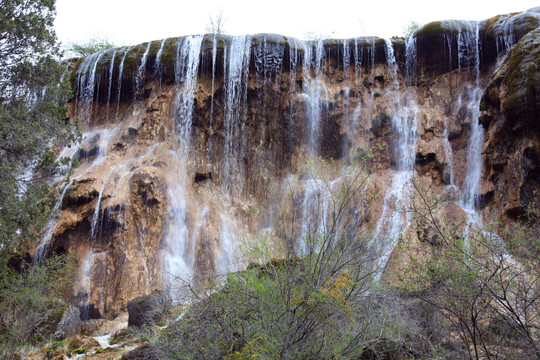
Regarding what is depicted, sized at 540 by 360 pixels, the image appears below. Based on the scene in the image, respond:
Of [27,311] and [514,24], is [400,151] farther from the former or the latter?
[27,311]

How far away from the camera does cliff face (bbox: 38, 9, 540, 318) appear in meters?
16.4

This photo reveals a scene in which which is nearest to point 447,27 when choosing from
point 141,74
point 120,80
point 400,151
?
point 400,151

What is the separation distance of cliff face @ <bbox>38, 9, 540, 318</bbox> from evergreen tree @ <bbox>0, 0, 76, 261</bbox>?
12.9 feet

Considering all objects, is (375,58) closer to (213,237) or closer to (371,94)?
(371,94)

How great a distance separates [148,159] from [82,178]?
304 cm

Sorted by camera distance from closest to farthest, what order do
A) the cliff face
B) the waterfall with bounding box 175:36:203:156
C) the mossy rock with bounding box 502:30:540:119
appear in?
the mossy rock with bounding box 502:30:540:119
the cliff face
the waterfall with bounding box 175:36:203:156

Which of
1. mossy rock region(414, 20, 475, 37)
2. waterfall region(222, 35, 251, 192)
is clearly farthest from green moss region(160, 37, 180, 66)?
mossy rock region(414, 20, 475, 37)

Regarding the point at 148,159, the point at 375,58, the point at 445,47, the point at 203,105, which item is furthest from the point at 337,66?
the point at 148,159

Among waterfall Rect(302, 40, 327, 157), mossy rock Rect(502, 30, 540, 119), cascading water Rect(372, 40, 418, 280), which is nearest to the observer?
mossy rock Rect(502, 30, 540, 119)

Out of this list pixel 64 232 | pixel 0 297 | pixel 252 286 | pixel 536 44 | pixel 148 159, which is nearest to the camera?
pixel 252 286

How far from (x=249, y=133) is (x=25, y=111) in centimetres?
1065

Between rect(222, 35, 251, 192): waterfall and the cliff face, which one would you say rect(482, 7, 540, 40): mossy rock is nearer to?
the cliff face

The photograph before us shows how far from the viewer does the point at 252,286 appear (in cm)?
682

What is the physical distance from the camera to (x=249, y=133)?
21.3 metres
